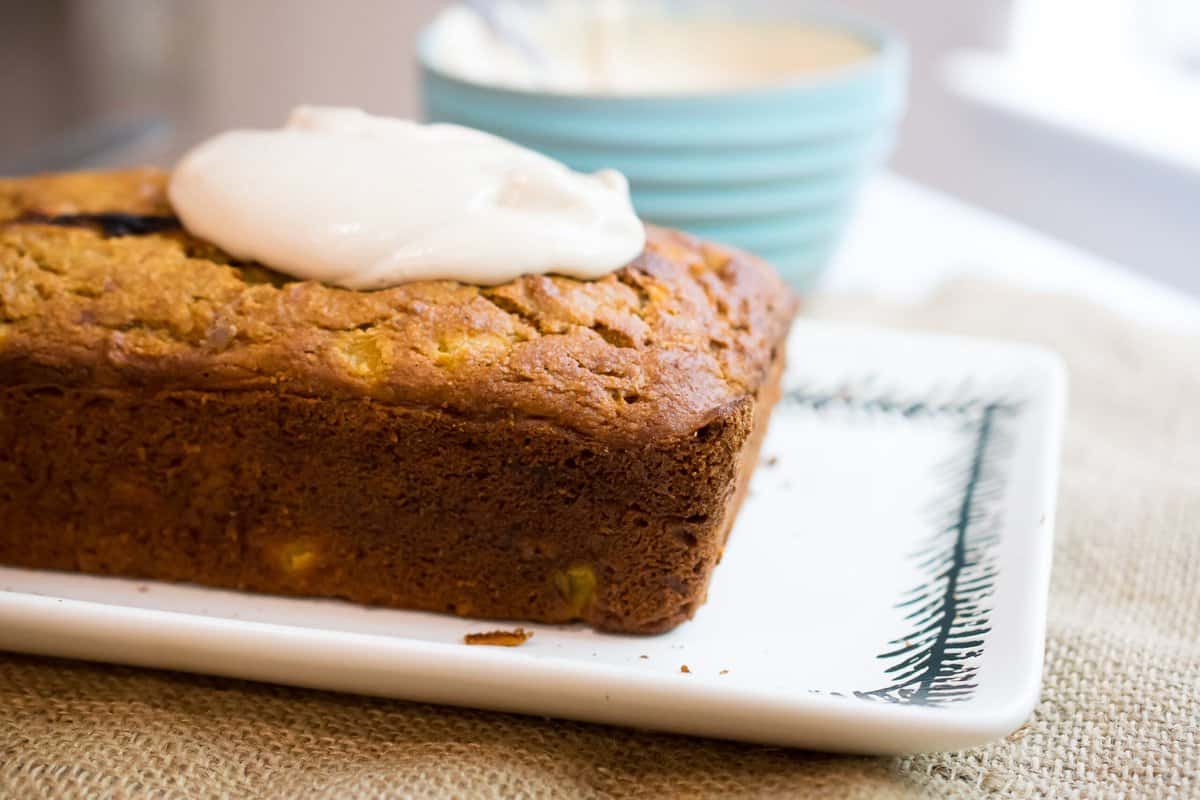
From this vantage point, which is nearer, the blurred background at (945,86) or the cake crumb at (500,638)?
the cake crumb at (500,638)

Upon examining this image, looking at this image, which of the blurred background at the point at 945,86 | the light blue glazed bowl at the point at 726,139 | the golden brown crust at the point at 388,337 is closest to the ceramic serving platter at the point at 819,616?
the golden brown crust at the point at 388,337

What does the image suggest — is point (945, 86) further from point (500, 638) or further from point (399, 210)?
point (500, 638)

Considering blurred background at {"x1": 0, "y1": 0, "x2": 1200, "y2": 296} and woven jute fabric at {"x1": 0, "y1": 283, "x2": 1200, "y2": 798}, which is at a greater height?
woven jute fabric at {"x1": 0, "y1": 283, "x2": 1200, "y2": 798}

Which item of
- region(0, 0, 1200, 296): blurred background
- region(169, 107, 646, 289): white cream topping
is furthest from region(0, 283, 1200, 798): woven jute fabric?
region(0, 0, 1200, 296): blurred background

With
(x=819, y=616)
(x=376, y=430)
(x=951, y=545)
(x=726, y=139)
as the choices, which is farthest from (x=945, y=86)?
(x=376, y=430)

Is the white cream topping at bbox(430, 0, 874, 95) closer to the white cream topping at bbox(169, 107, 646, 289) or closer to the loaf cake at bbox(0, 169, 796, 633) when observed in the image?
the white cream topping at bbox(169, 107, 646, 289)

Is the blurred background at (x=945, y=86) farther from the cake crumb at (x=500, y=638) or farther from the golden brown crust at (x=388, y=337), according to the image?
the cake crumb at (x=500, y=638)

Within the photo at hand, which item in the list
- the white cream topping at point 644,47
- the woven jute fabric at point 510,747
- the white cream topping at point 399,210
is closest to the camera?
the woven jute fabric at point 510,747
